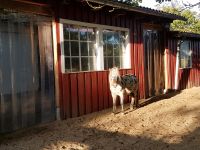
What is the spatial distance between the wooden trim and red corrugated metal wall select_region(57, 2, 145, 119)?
48cm

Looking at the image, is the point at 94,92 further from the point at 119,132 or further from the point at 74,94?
the point at 119,132

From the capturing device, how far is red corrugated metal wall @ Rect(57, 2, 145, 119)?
405 inches

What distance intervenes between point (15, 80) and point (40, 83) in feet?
2.65

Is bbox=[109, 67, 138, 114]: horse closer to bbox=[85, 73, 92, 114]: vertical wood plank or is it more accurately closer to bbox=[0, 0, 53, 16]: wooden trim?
bbox=[85, 73, 92, 114]: vertical wood plank

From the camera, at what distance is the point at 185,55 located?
18.7 meters

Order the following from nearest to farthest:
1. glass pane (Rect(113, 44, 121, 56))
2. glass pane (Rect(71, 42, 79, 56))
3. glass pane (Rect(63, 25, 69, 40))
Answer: glass pane (Rect(63, 25, 69, 40)), glass pane (Rect(71, 42, 79, 56)), glass pane (Rect(113, 44, 121, 56))

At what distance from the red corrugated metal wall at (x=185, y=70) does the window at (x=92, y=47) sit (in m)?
3.91

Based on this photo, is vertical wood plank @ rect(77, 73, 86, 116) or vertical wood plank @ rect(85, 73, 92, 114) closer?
vertical wood plank @ rect(77, 73, 86, 116)

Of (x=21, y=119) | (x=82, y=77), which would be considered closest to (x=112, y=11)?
(x=82, y=77)

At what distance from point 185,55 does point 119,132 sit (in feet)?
35.8

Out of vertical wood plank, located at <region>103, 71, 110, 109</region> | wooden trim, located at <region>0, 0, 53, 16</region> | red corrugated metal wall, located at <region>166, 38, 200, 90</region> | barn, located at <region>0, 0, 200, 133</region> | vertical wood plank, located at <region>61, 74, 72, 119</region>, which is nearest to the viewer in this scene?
wooden trim, located at <region>0, 0, 53, 16</region>

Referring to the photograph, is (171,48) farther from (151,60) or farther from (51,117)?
(51,117)

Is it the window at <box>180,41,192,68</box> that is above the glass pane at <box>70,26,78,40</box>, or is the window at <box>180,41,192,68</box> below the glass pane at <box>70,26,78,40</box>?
below

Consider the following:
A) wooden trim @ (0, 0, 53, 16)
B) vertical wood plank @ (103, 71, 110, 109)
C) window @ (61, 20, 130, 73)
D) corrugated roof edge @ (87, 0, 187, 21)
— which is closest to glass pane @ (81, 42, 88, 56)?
window @ (61, 20, 130, 73)
